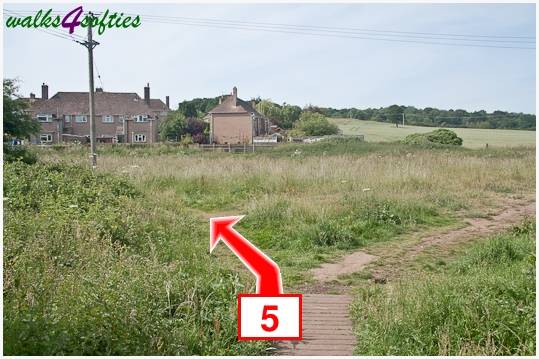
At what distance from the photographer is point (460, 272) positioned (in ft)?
23.2

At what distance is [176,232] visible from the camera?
876 centimetres

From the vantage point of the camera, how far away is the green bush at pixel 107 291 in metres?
4.20

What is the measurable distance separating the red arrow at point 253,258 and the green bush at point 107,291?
446 mm

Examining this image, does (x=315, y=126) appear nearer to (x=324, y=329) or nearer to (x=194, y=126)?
(x=194, y=126)

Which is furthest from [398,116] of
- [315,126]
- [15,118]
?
[15,118]

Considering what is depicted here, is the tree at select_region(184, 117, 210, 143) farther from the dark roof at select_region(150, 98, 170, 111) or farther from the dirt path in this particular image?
the dirt path

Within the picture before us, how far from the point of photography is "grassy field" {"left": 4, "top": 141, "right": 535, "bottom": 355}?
4.46m

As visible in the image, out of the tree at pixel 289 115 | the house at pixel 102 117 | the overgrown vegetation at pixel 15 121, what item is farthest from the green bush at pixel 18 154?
the tree at pixel 289 115

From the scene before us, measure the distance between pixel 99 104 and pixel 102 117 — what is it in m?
1.14

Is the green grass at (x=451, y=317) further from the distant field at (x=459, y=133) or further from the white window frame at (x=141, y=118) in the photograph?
the white window frame at (x=141, y=118)

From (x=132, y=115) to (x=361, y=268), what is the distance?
130 ft

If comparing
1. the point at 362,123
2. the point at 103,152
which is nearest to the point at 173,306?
the point at 103,152

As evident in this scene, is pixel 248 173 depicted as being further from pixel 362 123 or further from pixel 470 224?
pixel 362 123

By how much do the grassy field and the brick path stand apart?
355 mm
